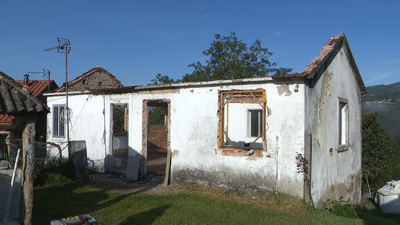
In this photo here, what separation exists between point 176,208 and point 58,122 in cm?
820

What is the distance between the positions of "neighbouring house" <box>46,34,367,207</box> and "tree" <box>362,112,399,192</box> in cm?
281

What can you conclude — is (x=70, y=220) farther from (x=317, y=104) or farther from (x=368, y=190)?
(x=368, y=190)

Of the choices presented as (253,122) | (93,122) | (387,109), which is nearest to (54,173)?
(93,122)

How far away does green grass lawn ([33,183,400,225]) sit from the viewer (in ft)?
20.1

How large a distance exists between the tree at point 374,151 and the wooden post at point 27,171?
12.6 meters

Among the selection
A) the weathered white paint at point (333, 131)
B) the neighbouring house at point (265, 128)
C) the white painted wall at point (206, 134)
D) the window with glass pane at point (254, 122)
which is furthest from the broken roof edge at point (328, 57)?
the window with glass pane at point (254, 122)

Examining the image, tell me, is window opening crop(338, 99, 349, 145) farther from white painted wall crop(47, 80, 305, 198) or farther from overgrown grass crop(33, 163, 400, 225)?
white painted wall crop(47, 80, 305, 198)

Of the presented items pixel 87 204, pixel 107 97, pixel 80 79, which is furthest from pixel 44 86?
pixel 87 204

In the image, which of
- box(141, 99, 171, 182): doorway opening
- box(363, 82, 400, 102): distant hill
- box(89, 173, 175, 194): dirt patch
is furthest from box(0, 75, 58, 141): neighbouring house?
box(363, 82, 400, 102): distant hill

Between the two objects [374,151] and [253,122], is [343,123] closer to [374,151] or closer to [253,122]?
[374,151]

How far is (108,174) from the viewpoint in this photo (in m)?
11.0

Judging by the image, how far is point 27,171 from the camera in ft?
17.7

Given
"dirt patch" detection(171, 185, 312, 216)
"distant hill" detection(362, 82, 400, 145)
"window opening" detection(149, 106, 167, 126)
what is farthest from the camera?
"distant hill" detection(362, 82, 400, 145)

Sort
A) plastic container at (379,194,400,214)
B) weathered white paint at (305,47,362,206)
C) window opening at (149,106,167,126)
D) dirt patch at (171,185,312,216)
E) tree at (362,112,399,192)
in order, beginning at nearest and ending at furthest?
1. dirt patch at (171,185,312,216)
2. weathered white paint at (305,47,362,206)
3. plastic container at (379,194,400,214)
4. tree at (362,112,399,192)
5. window opening at (149,106,167,126)
